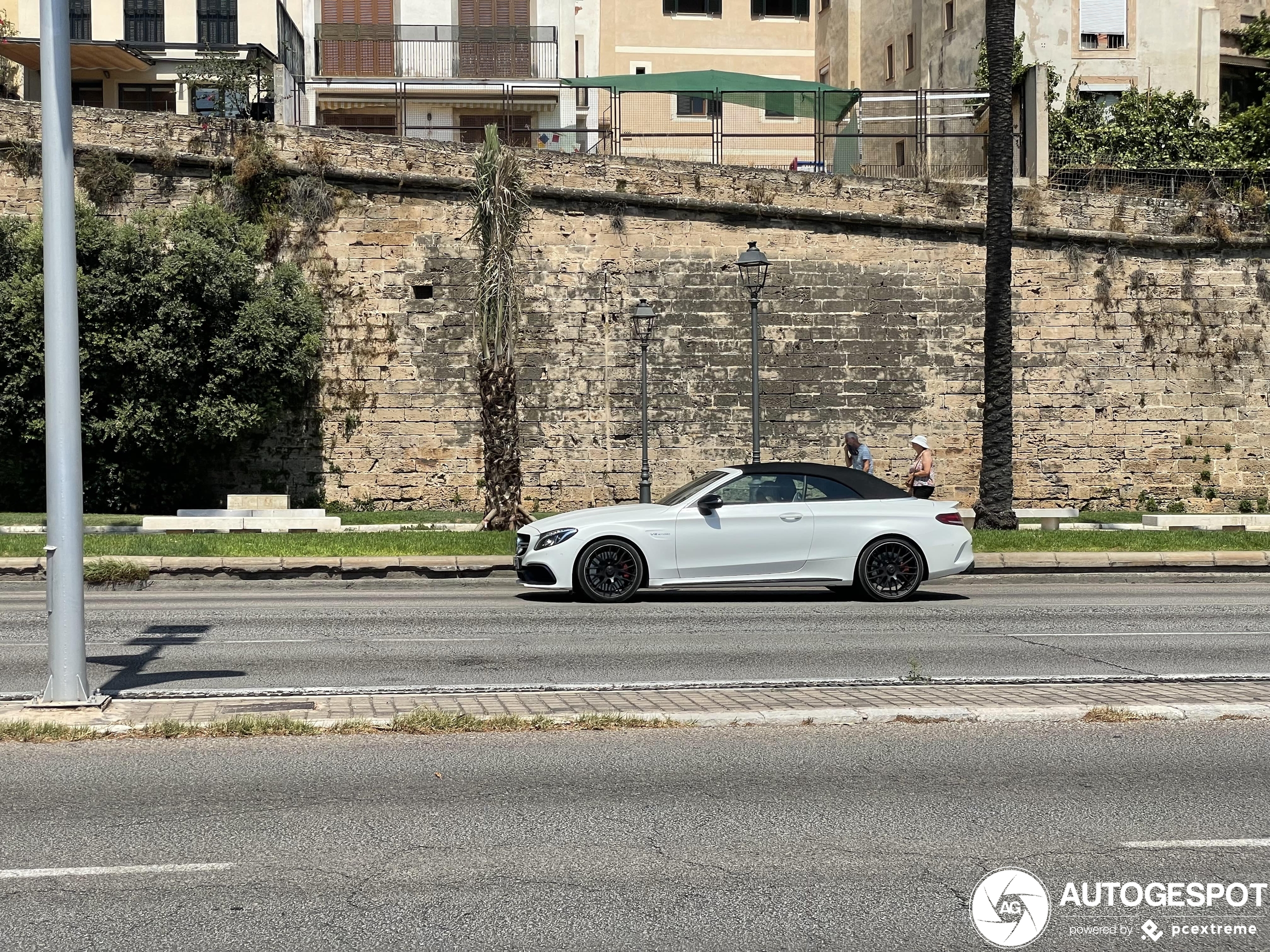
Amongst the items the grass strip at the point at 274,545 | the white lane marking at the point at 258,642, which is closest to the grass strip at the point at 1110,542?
the grass strip at the point at 274,545

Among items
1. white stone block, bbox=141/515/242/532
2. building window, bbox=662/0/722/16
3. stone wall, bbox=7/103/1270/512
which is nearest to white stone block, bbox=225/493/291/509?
white stone block, bbox=141/515/242/532

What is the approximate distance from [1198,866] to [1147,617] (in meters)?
8.69

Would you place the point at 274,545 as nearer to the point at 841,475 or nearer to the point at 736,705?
the point at 841,475

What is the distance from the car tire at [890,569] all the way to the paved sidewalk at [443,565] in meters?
3.33

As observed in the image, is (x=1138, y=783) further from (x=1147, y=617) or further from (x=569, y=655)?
(x=1147, y=617)

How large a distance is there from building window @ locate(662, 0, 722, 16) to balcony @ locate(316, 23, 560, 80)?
11484mm

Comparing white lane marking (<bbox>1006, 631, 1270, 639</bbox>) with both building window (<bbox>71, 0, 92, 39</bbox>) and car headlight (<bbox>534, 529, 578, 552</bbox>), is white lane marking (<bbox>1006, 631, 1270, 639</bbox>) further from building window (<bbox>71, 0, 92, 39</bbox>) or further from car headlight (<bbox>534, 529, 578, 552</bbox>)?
building window (<bbox>71, 0, 92, 39</bbox>)

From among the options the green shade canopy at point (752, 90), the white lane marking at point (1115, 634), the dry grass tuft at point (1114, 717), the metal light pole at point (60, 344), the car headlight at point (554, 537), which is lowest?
the white lane marking at point (1115, 634)

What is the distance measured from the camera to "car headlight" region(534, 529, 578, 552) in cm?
1432

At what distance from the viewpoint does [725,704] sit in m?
7.99

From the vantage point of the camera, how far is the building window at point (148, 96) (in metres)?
39.1

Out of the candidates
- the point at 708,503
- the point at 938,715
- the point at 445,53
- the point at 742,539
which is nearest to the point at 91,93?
the point at 445,53

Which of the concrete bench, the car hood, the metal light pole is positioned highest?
the metal light pole

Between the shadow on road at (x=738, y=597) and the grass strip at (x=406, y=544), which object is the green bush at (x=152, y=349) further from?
the shadow on road at (x=738, y=597)
